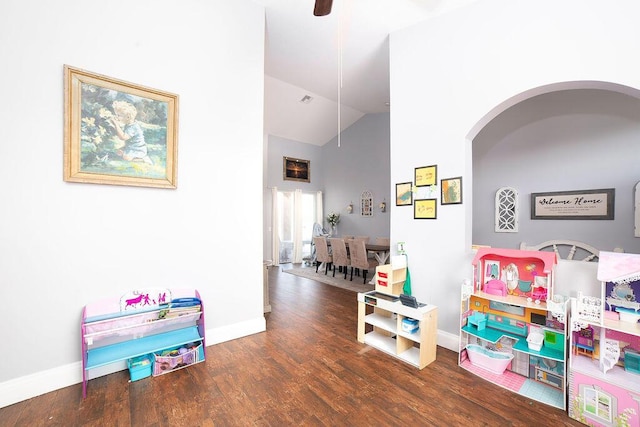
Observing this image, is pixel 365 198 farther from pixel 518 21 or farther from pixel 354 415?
pixel 354 415

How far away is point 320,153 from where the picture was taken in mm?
9016

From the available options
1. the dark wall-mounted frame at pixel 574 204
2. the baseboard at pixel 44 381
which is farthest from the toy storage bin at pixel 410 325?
the dark wall-mounted frame at pixel 574 204

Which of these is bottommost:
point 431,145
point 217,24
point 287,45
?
point 431,145

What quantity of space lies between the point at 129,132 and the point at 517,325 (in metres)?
3.67

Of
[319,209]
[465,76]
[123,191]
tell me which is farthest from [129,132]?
[319,209]

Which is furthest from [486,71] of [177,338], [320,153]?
[320,153]

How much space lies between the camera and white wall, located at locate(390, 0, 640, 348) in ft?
6.66

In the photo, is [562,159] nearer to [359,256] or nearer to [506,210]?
[506,210]

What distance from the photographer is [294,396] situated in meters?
1.97

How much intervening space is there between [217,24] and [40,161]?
2042mm

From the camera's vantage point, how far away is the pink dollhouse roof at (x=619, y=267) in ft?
5.50

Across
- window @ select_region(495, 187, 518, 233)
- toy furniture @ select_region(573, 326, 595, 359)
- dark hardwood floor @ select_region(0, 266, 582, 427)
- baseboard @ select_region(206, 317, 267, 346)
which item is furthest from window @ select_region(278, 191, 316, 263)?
toy furniture @ select_region(573, 326, 595, 359)

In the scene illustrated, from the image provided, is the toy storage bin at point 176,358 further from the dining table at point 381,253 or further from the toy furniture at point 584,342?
the dining table at point 381,253

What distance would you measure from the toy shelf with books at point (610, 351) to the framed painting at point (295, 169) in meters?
7.06
